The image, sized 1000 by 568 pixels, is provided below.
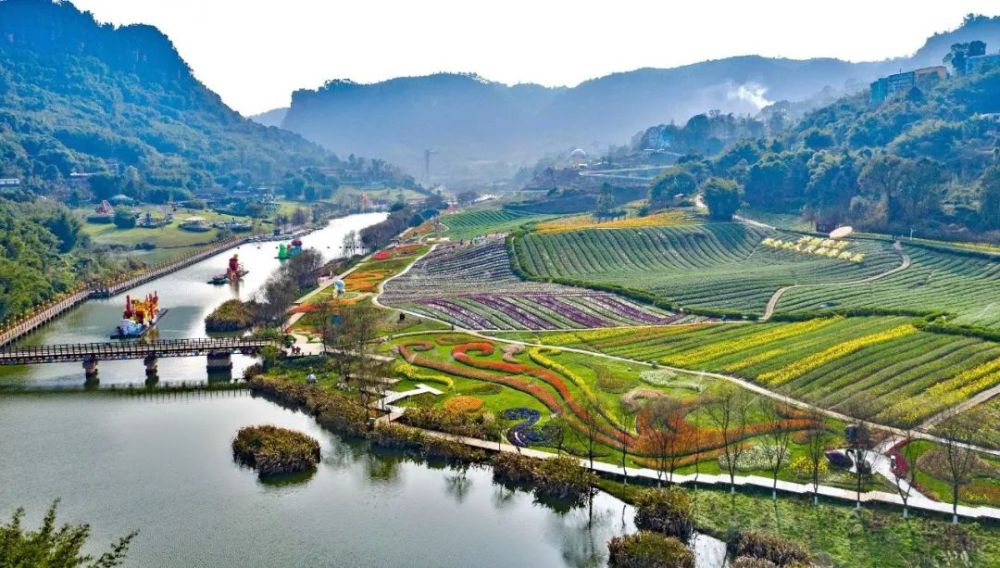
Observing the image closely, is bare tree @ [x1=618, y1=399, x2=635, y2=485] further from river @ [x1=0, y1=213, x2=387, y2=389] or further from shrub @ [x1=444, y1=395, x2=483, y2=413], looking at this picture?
river @ [x1=0, y1=213, x2=387, y2=389]

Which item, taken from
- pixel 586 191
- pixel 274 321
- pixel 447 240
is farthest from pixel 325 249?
pixel 274 321

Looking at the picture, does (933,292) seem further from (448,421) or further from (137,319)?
(137,319)

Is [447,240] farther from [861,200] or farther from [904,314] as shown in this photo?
[904,314]

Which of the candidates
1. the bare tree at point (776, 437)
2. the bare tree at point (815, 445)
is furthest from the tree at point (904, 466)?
the bare tree at point (776, 437)

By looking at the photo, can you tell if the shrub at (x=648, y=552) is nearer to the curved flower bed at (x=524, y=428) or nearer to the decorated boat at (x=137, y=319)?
the curved flower bed at (x=524, y=428)

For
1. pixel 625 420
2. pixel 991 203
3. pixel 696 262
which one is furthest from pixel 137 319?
pixel 991 203

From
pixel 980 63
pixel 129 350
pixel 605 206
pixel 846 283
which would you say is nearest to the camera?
pixel 129 350

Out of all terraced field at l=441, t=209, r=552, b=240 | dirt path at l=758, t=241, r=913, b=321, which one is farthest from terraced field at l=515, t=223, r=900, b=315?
terraced field at l=441, t=209, r=552, b=240
